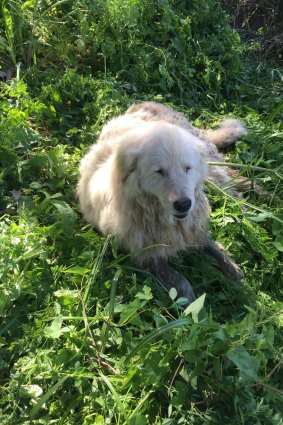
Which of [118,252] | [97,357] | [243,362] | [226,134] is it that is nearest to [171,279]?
[118,252]

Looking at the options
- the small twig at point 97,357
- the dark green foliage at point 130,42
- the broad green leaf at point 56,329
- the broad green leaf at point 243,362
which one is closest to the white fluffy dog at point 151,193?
the small twig at point 97,357

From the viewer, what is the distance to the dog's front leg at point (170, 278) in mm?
3014

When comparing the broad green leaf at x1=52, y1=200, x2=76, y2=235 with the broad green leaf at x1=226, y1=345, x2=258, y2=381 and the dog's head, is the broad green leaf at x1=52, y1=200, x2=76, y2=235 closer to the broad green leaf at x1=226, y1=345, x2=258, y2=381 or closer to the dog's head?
the dog's head

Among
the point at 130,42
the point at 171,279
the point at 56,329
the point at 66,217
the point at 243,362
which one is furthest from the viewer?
the point at 130,42

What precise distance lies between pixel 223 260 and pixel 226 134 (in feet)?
4.51

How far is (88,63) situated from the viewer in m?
4.77

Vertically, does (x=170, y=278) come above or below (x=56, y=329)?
below

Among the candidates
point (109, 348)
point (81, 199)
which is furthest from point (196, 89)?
point (109, 348)

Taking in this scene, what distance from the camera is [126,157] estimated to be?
279 cm

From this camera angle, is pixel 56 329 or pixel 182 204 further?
pixel 182 204

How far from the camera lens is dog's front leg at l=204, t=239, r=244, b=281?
3283 mm

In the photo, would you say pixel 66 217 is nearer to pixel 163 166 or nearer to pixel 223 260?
pixel 163 166

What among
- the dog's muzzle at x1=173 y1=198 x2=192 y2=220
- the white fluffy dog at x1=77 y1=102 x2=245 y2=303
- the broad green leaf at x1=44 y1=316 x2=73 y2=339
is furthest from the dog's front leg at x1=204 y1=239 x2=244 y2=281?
the broad green leaf at x1=44 y1=316 x2=73 y2=339

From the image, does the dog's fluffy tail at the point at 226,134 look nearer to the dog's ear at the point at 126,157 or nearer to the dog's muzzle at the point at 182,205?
the dog's ear at the point at 126,157
